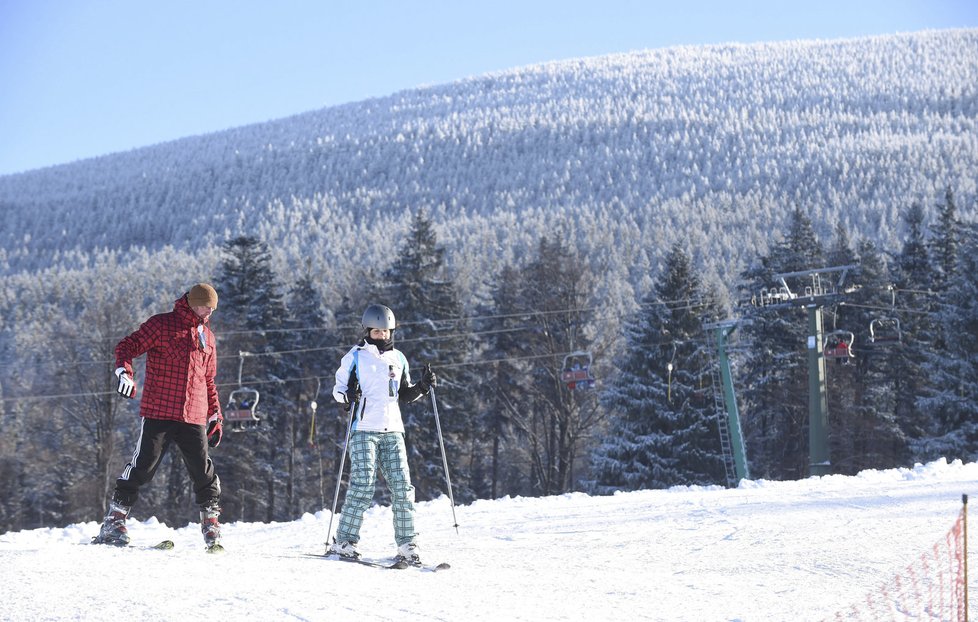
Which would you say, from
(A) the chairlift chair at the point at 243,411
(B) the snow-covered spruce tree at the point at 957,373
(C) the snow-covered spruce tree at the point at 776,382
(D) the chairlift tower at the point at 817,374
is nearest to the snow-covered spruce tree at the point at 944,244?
(C) the snow-covered spruce tree at the point at 776,382

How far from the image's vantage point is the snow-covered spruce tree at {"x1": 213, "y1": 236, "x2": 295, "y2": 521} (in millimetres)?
36688

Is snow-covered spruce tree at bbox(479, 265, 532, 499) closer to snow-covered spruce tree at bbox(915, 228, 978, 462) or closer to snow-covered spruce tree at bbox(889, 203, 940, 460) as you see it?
snow-covered spruce tree at bbox(889, 203, 940, 460)

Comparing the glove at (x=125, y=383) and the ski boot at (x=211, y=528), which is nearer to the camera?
the glove at (x=125, y=383)

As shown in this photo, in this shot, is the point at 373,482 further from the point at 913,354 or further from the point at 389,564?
the point at 913,354

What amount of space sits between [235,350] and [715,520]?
29593 millimetres

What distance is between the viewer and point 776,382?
A: 43500 mm

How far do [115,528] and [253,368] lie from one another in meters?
31.1

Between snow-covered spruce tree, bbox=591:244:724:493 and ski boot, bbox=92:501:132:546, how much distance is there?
2953cm

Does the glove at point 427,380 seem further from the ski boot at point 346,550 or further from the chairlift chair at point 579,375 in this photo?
the chairlift chair at point 579,375

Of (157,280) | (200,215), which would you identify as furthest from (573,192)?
(157,280)

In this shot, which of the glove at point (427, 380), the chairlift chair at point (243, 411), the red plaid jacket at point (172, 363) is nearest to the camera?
the red plaid jacket at point (172, 363)

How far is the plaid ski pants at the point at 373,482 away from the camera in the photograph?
771 cm

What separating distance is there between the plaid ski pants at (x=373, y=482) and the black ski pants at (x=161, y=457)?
2.98ft

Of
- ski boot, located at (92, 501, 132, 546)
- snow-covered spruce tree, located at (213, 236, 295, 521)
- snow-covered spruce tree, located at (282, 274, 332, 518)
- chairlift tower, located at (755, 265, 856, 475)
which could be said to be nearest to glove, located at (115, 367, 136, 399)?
ski boot, located at (92, 501, 132, 546)
